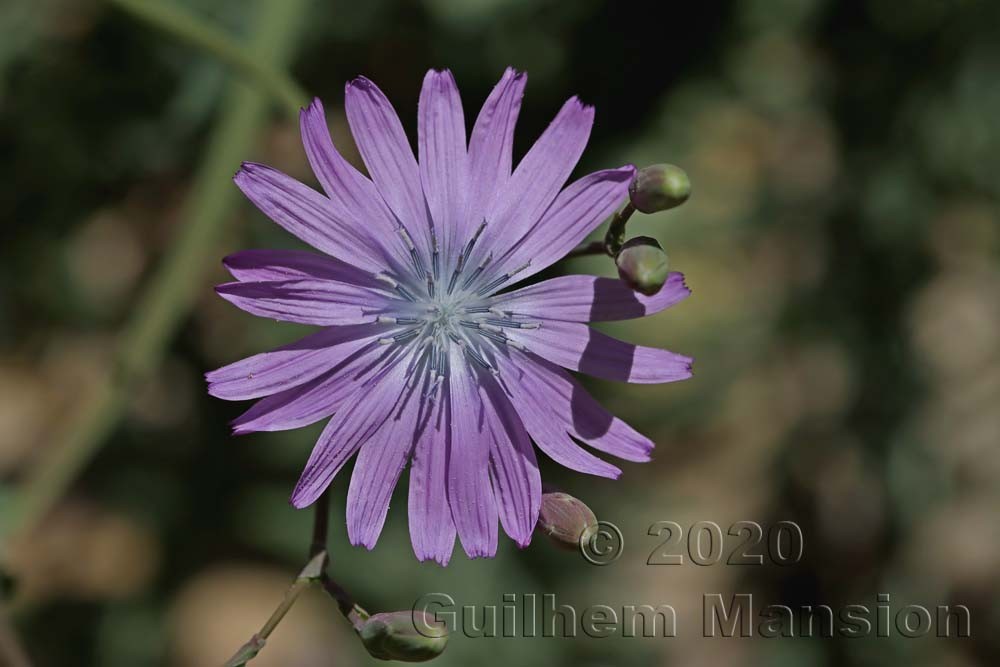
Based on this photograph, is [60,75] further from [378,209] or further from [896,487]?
[896,487]

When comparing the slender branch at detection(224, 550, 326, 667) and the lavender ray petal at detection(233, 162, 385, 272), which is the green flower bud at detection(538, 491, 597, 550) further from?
the lavender ray petal at detection(233, 162, 385, 272)

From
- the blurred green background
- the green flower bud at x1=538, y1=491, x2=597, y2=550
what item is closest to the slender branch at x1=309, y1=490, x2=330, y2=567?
the green flower bud at x1=538, y1=491, x2=597, y2=550

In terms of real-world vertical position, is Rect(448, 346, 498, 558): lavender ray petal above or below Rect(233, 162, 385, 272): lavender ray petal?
below

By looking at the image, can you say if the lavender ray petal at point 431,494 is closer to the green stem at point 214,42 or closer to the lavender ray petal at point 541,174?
the lavender ray petal at point 541,174

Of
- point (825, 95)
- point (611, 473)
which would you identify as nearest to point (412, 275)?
point (611, 473)

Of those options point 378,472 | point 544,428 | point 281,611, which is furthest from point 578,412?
point 281,611

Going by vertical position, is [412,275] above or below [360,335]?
above
